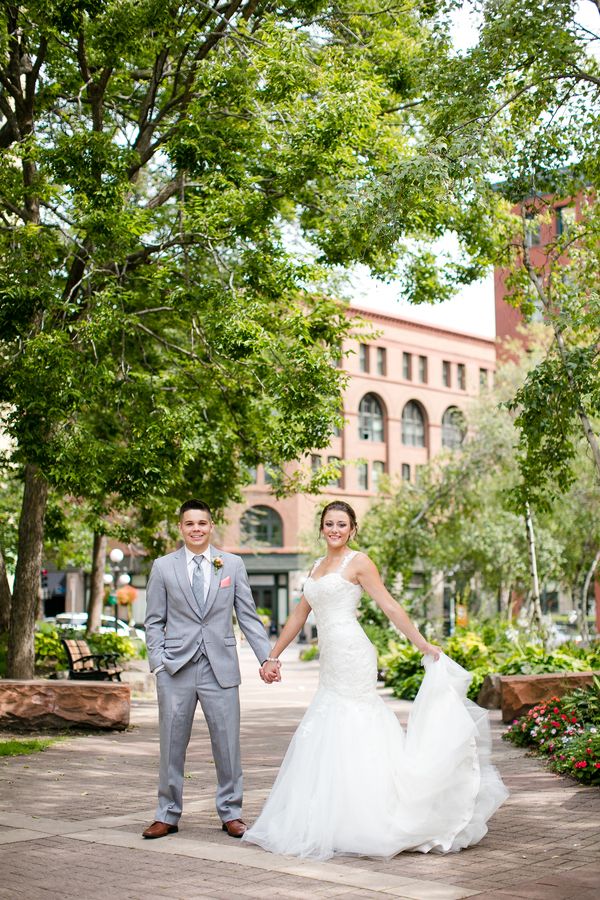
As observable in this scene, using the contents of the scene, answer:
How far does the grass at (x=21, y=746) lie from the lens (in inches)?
462

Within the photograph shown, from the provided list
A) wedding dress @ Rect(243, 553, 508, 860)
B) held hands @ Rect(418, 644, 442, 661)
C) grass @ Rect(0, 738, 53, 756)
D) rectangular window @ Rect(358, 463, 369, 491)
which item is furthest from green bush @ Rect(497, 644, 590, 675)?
rectangular window @ Rect(358, 463, 369, 491)

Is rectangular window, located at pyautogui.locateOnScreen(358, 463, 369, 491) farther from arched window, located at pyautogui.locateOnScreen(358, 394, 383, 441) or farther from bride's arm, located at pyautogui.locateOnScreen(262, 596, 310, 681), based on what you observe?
bride's arm, located at pyautogui.locateOnScreen(262, 596, 310, 681)

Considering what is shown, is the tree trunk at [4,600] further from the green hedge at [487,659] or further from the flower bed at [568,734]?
the flower bed at [568,734]

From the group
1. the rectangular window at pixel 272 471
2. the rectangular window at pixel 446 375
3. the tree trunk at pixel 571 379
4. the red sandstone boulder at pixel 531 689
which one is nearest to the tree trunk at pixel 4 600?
the rectangular window at pixel 272 471

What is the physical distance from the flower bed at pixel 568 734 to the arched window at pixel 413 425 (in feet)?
191

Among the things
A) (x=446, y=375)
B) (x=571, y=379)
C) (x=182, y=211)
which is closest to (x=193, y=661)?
(x=571, y=379)

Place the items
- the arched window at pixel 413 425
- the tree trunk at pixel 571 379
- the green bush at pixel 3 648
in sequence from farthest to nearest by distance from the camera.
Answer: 1. the arched window at pixel 413 425
2. the green bush at pixel 3 648
3. the tree trunk at pixel 571 379

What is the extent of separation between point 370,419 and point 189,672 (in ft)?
203

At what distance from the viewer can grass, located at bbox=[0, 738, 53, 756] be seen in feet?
38.5

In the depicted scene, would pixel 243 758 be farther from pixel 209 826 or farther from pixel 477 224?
pixel 477 224

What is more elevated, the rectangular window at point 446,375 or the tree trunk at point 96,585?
the rectangular window at point 446,375

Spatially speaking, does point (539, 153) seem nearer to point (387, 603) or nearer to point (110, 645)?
point (387, 603)

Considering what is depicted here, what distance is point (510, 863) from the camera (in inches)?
244

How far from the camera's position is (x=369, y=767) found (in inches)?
261
